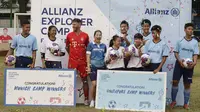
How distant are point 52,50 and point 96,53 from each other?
90 cm

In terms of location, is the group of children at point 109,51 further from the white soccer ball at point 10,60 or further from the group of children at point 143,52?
the white soccer ball at point 10,60

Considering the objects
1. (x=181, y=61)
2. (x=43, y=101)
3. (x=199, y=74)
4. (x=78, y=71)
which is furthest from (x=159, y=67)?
(x=199, y=74)

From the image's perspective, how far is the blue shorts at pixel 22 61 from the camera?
28.6 ft

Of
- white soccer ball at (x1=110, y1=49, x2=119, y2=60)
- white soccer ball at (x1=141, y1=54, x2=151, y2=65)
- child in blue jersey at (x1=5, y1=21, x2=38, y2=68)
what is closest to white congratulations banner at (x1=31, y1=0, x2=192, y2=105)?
child in blue jersey at (x1=5, y1=21, x2=38, y2=68)

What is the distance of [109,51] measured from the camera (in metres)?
→ 8.41

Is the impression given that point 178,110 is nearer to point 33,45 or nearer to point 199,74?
point 33,45

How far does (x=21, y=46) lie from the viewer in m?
8.70

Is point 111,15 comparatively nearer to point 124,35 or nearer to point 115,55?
point 124,35

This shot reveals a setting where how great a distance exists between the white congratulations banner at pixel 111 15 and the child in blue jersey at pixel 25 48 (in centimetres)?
41

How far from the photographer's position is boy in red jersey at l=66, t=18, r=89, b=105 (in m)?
8.69

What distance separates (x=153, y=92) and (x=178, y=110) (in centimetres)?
79

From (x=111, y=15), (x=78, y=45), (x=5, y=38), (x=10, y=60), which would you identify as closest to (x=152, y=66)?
(x=111, y=15)

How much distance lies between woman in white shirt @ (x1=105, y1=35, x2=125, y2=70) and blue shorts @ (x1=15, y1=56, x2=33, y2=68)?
5.17ft

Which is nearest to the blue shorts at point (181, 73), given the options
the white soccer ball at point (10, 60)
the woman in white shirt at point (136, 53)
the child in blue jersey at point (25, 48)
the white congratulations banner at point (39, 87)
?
the woman in white shirt at point (136, 53)
